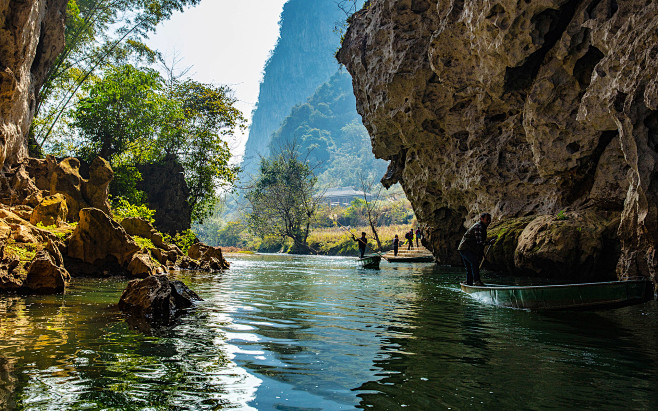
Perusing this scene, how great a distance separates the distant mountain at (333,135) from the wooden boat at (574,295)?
111 m

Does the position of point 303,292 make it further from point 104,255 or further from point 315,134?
point 315,134

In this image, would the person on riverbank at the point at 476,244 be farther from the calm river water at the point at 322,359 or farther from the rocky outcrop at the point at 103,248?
the rocky outcrop at the point at 103,248

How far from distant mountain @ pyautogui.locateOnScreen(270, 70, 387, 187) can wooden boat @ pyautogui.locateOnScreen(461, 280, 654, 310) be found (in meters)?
111

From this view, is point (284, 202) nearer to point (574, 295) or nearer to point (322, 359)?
point (574, 295)

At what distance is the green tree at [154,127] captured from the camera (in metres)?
21.1

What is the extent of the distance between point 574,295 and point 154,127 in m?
22.0

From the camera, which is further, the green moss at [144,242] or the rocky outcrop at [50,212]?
the green moss at [144,242]

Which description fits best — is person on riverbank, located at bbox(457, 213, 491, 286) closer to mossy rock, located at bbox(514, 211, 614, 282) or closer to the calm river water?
the calm river water

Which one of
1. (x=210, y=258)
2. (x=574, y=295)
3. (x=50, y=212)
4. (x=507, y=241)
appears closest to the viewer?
(x=574, y=295)

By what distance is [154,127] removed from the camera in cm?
2370

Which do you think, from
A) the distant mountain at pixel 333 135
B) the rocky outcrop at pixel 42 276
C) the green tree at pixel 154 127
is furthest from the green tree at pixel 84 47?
the distant mountain at pixel 333 135

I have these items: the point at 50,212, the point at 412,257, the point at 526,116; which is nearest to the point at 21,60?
the point at 50,212

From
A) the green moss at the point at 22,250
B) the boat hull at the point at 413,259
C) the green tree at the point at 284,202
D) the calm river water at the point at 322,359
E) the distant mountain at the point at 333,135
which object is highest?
the distant mountain at the point at 333,135

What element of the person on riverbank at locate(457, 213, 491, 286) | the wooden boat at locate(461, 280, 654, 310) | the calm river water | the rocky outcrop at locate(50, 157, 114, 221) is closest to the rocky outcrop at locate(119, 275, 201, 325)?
the calm river water
